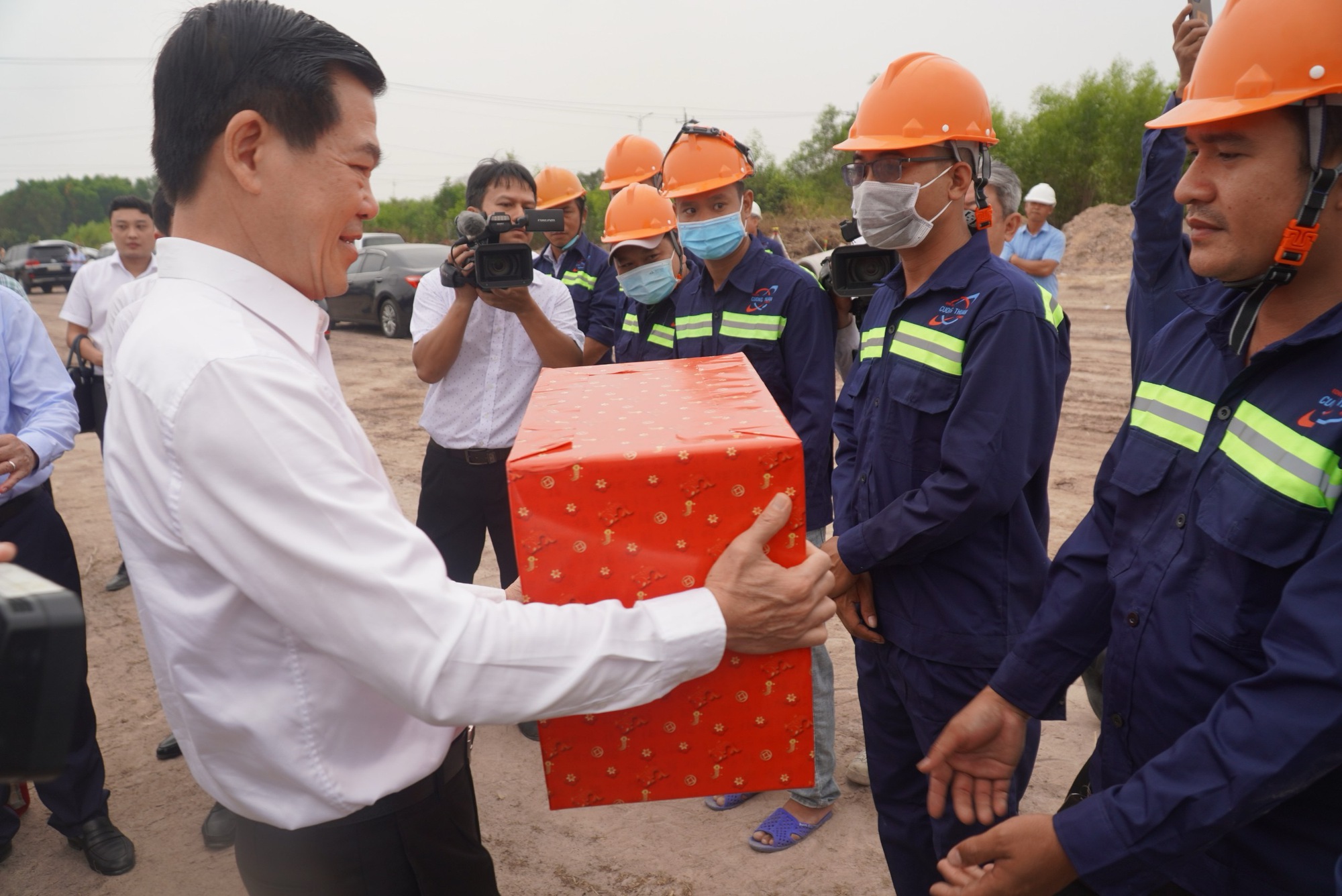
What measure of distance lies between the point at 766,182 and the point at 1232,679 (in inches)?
1215

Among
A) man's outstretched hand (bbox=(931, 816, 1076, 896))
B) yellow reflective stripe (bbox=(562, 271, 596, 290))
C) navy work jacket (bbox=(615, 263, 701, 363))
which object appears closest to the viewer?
man's outstretched hand (bbox=(931, 816, 1076, 896))

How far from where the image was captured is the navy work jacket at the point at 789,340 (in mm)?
3068

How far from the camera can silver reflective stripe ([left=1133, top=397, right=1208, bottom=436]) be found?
142 centimetres

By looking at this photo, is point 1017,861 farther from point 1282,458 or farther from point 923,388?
point 923,388

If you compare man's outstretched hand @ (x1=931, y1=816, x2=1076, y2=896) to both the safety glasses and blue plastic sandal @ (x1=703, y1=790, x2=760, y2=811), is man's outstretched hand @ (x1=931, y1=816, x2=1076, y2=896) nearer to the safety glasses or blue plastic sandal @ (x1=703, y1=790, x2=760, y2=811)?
the safety glasses

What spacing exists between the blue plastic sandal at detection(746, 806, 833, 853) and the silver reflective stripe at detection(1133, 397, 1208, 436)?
6.51 ft

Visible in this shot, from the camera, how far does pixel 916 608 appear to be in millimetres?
2125

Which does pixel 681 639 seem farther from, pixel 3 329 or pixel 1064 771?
pixel 3 329

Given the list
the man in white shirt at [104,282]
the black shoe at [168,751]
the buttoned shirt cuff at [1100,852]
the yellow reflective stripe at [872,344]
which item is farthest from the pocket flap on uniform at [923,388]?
the man in white shirt at [104,282]

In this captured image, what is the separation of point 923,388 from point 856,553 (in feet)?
1.40

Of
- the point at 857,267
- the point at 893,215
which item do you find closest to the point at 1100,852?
the point at 893,215

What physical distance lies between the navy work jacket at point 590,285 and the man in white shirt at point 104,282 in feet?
8.10

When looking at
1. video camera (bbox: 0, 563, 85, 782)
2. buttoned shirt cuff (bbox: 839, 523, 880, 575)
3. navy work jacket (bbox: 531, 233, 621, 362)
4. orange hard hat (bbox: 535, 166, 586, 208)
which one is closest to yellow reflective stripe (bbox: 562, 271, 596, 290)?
navy work jacket (bbox: 531, 233, 621, 362)

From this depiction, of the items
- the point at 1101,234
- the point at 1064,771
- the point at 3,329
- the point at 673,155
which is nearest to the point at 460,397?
the point at 673,155
